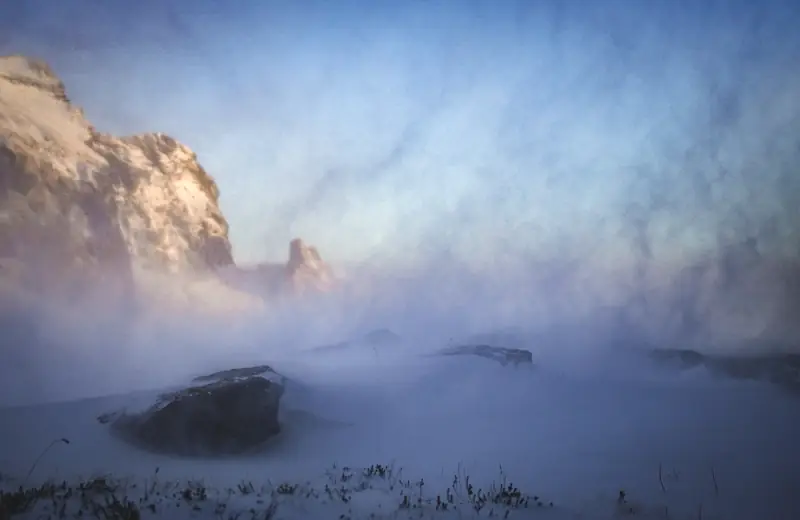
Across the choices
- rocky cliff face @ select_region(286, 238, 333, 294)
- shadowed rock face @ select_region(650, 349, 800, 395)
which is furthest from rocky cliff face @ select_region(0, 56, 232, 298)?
shadowed rock face @ select_region(650, 349, 800, 395)

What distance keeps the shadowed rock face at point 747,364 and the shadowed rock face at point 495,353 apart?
2.30 metres

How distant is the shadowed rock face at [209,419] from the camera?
6.97 meters

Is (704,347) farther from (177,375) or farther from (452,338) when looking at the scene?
(177,375)

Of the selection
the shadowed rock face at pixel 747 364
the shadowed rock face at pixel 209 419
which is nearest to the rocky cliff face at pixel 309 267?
the shadowed rock face at pixel 209 419

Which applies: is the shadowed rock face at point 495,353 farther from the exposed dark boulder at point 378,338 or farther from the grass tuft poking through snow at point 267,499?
the grass tuft poking through snow at point 267,499

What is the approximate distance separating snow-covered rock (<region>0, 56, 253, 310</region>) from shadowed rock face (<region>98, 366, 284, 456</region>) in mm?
2198

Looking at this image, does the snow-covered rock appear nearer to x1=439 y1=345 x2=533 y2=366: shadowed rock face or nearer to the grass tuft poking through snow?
the grass tuft poking through snow

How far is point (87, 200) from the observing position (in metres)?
8.73

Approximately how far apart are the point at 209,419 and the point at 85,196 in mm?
A: 4535

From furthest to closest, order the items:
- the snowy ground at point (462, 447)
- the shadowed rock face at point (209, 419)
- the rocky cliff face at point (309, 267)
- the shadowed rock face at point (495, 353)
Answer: the shadowed rock face at point (495, 353) → the rocky cliff face at point (309, 267) → the shadowed rock face at point (209, 419) → the snowy ground at point (462, 447)

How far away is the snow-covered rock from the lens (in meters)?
7.39

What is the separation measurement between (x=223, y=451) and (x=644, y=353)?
7.31 meters

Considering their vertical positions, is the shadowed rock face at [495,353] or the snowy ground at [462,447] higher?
the shadowed rock face at [495,353]

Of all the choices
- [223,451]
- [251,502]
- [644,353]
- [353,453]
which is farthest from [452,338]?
[251,502]
